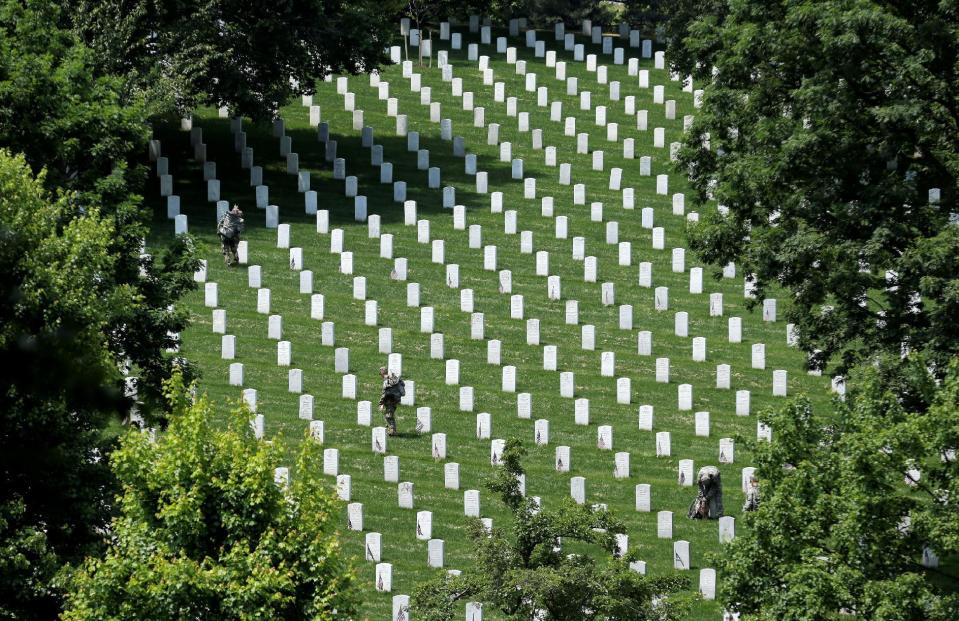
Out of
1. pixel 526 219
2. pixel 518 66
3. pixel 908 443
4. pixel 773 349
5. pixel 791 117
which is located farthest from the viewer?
pixel 518 66

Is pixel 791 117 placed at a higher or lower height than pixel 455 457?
higher

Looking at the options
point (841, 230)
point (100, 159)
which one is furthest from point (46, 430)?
point (841, 230)

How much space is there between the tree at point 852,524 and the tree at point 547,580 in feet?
3.62

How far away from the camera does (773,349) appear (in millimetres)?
35031

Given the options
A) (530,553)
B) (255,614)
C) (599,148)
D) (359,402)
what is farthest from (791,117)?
(599,148)

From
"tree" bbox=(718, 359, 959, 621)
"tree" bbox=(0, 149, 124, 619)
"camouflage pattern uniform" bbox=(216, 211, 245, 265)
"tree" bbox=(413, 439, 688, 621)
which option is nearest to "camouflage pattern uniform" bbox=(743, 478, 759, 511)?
"tree" bbox=(718, 359, 959, 621)

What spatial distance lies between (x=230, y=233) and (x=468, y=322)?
224 inches

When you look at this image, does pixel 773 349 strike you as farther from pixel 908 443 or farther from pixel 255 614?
pixel 255 614

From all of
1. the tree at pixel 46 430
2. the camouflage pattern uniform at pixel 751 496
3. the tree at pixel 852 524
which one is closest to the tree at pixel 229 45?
the tree at pixel 46 430

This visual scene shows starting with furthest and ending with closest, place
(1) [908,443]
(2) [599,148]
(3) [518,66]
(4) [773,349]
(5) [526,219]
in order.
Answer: (3) [518,66] → (2) [599,148] → (5) [526,219] → (4) [773,349] → (1) [908,443]

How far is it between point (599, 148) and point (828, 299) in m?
17.6

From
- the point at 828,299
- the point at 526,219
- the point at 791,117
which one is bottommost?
the point at 828,299

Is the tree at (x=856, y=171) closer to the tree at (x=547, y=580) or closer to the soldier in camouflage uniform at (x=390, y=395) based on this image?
the soldier in camouflage uniform at (x=390, y=395)

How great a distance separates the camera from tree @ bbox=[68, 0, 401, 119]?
4141 cm
